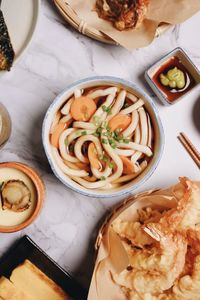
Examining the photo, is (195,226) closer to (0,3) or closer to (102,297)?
(102,297)

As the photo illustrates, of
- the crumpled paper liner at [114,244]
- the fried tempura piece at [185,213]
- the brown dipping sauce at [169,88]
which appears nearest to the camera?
the fried tempura piece at [185,213]

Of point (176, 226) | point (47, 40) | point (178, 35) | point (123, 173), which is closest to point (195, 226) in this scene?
point (176, 226)

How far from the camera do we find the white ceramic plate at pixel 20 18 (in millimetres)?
2801

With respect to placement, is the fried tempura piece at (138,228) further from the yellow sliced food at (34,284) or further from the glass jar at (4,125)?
the glass jar at (4,125)

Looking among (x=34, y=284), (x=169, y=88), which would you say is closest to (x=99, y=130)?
(x=169, y=88)

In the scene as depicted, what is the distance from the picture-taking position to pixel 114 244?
279 cm

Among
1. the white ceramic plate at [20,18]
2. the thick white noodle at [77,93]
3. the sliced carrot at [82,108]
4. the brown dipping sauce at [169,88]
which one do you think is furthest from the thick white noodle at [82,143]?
the white ceramic plate at [20,18]

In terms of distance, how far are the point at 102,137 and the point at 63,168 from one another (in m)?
0.25

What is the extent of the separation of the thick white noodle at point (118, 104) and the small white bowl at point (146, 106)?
4 centimetres

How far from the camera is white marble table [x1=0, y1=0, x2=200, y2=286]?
116 inches

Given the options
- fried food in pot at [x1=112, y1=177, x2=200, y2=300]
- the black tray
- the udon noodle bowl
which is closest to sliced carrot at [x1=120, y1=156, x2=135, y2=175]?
the udon noodle bowl

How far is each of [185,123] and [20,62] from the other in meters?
0.92

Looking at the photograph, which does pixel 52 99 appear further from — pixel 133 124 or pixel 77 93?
pixel 133 124

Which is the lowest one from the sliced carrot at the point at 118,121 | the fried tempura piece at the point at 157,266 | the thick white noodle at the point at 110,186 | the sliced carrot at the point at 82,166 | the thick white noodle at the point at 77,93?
the fried tempura piece at the point at 157,266
